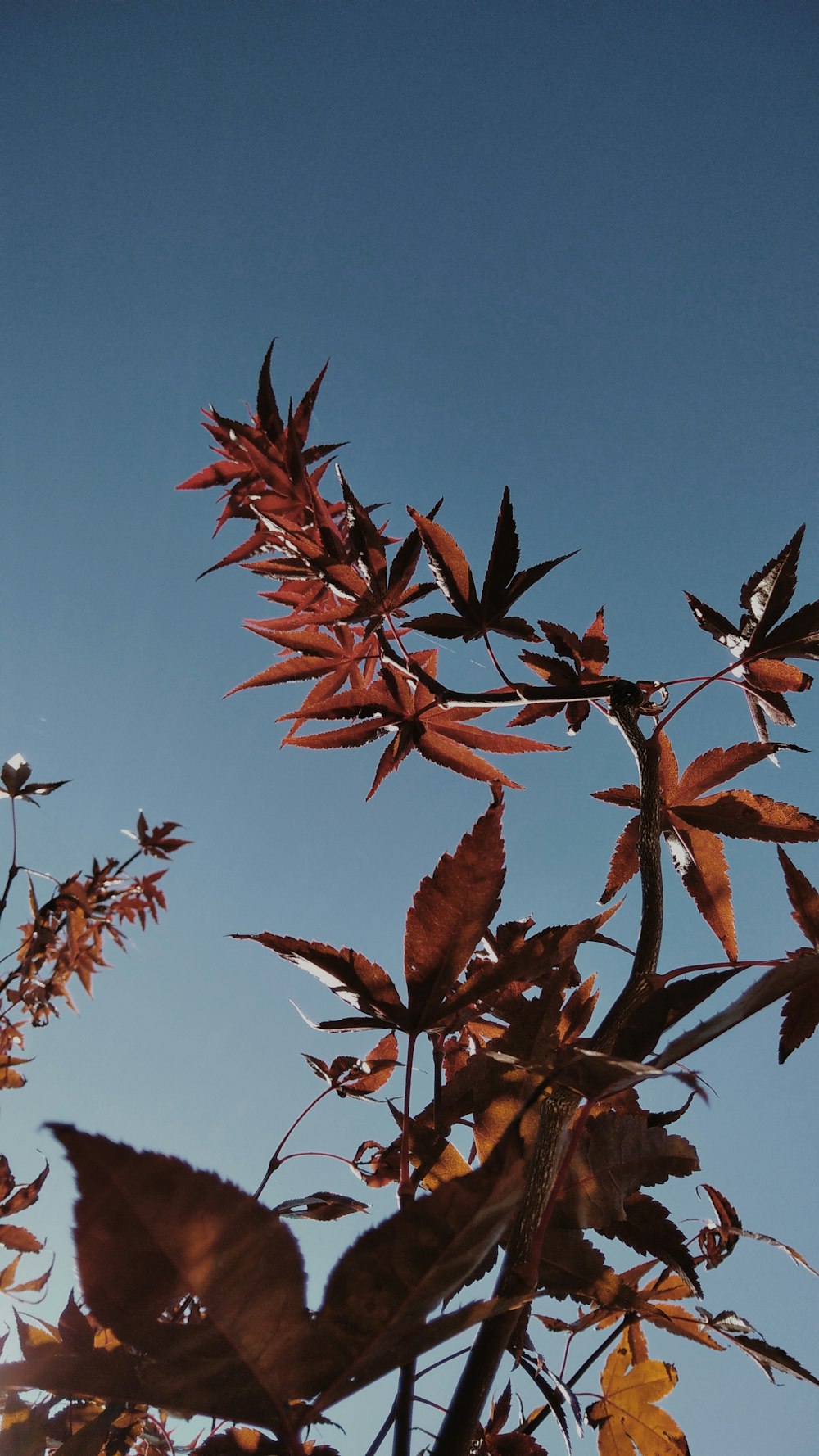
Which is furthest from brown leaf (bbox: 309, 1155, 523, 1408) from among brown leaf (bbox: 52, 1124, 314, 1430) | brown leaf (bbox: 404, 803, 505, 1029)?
brown leaf (bbox: 404, 803, 505, 1029)

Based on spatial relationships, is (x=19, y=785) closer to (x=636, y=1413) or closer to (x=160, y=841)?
(x=160, y=841)

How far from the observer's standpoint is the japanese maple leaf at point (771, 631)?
81 centimetres

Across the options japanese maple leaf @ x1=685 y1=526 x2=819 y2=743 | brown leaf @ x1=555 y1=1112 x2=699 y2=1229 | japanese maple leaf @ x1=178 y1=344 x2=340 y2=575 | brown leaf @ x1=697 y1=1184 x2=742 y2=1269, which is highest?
japanese maple leaf @ x1=178 y1=344 x2=340 y2=575

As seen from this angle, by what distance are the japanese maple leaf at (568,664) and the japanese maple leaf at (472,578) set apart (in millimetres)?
60

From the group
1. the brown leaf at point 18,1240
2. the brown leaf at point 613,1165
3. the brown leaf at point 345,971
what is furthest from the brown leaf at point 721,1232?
the brown leaf at point 18,1240

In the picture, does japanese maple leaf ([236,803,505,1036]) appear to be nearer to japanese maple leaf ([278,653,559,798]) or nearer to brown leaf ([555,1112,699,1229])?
brown leaf ([555,1112,699,1229])

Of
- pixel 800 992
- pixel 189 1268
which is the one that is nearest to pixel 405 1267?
pixel 189 1268

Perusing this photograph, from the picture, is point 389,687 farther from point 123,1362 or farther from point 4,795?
point 4,795

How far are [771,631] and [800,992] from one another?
39 cm

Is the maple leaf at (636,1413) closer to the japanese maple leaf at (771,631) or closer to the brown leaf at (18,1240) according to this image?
the japanese maple leaf at (771,631)

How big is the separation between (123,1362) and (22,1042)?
1.31 m

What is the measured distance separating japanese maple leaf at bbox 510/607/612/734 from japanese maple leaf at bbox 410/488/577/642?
0.20 feet

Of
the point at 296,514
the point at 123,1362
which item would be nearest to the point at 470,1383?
the point at 123,1362

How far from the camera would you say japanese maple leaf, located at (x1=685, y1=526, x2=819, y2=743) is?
0.81 metres
